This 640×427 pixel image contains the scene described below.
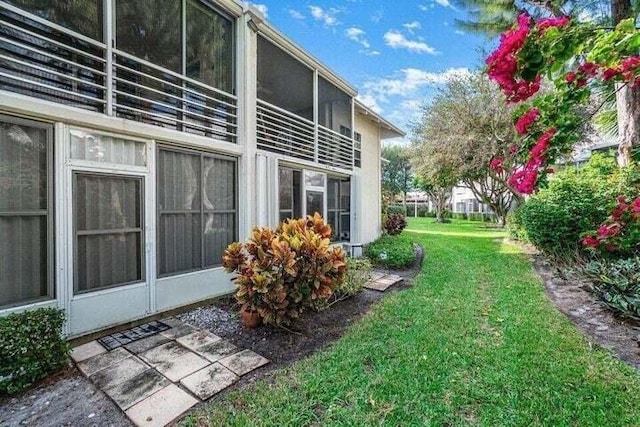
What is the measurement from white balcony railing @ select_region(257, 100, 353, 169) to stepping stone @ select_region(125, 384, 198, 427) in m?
5.06

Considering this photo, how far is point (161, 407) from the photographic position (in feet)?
10.0

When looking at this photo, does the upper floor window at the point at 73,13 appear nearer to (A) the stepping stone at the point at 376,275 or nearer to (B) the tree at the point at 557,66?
(B) the tree at the point at 557,66

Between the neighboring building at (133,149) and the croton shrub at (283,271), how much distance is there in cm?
146

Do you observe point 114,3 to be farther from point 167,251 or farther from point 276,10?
point 276,10

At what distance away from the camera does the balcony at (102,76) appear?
3.89 m

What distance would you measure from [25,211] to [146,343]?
2246 mm

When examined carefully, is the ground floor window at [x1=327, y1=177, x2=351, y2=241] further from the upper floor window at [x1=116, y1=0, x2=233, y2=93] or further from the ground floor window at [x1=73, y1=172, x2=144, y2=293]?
the ground floor window at [x1=73, y1=172, x2=144, y2=293]

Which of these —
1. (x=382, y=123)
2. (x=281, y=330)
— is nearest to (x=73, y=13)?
(x=281, y=330)

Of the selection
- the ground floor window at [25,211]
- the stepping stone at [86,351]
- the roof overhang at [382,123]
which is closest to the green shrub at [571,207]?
the roof overhang at [382,123]

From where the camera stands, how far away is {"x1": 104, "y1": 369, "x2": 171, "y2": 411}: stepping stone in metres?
3.13

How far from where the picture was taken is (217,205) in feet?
20.4

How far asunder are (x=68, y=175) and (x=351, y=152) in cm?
839

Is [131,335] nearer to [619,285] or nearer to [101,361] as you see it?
[101,361]

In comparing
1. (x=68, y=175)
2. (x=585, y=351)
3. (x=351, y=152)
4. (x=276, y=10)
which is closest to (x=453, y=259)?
(x=351, y=152)
